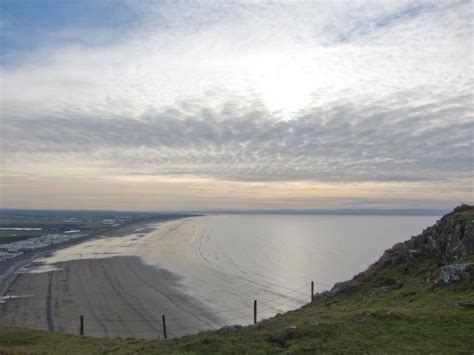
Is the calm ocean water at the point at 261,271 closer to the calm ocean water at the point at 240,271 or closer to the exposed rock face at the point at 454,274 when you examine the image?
the calm ocean water at the point at 240,271

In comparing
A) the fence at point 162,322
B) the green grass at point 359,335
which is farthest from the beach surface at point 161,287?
the green grass at point 359,335

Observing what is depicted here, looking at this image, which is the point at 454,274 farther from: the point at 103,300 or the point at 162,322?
the point at 103,300

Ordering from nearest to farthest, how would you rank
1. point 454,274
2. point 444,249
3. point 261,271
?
point 454,274, point 444,249, point 261,271

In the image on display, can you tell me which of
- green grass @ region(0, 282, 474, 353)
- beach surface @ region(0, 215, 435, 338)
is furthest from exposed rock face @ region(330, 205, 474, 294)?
beach surface @ region(0, 215, 435, 338)

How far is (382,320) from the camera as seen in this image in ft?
66.2

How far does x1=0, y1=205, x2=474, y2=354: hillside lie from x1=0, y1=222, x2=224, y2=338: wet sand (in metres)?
17.7

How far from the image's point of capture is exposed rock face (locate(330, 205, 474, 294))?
83.4 feet

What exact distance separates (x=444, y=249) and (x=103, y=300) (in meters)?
47.9

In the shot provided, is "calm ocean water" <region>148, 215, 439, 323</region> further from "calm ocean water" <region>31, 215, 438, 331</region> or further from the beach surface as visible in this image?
the beach surface

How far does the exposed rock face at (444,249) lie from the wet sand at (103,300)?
2254 cm

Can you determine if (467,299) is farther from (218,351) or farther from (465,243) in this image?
(218,351)

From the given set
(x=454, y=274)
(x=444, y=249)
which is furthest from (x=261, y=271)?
(x=454, y=274)

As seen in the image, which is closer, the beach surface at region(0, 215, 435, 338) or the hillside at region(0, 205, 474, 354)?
the hillside at region(0, 205, 474, 354)

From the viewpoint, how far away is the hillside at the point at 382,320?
17.8 meters
